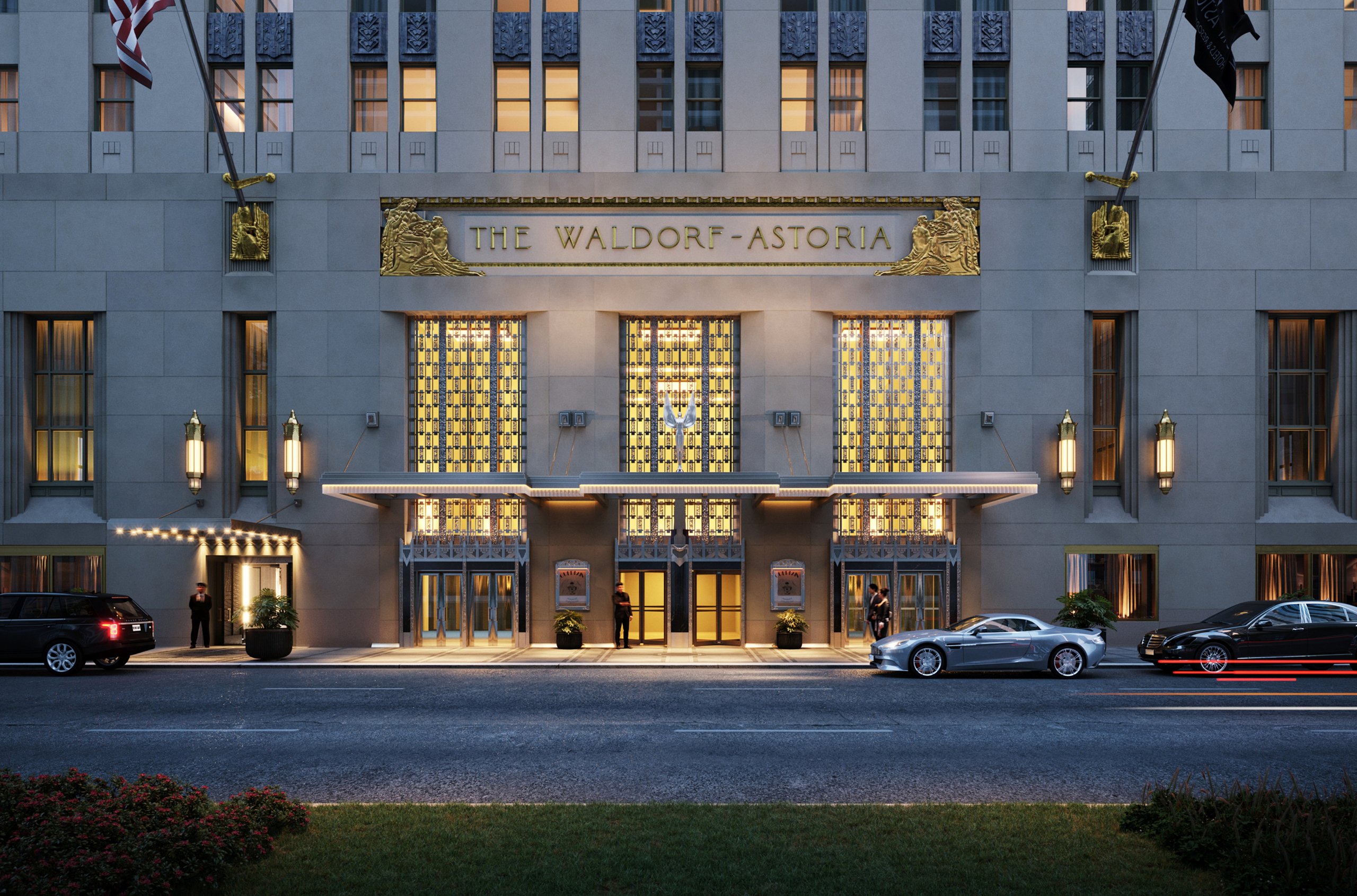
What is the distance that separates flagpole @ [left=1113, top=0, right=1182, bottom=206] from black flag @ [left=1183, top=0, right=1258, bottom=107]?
2.56 metres

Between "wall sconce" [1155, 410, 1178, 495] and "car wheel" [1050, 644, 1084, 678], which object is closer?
"car wheel" [1050, 644, 1084, 678]

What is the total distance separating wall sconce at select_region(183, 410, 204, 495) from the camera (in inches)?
979

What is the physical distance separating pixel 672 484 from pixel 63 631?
14160mm

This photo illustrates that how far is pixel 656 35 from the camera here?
26.0 metres

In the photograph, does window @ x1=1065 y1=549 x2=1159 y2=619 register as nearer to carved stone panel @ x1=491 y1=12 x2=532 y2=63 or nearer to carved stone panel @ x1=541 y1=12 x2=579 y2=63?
carved stone panel @ x1=541 y1=12 x2=579 y2=63

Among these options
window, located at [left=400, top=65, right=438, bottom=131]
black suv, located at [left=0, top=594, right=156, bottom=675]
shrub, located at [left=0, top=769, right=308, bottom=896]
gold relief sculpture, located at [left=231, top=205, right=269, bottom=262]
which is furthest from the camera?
window, located at [left=400, top=65, right=438, bottom=131]

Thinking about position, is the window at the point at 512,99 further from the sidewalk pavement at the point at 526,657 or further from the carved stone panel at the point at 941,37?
the sidewalk pavement at the point at 526,657

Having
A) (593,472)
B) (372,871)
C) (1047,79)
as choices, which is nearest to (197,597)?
(593,472)

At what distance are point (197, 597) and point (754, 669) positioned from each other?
15500mm

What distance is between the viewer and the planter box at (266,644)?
22.5 meters

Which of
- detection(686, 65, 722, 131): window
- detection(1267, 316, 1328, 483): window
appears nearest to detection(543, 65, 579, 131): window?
detection(686, 65, 722, 131): window

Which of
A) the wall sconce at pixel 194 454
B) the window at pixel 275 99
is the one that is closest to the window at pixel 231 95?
the window at pixel 275 99

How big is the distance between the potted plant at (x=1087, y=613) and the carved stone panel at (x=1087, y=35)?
1577cm

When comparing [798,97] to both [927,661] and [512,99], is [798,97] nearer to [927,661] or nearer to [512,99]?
[512,99]
